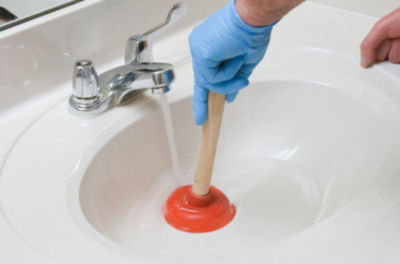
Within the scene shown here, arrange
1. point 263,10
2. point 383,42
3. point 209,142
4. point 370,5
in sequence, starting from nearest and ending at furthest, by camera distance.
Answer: point 263,10, point 209,142, point 383,42, point 370,5

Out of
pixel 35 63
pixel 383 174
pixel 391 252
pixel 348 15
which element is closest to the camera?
pixel 391 252

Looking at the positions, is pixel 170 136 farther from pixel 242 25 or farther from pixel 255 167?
pixel 242 25

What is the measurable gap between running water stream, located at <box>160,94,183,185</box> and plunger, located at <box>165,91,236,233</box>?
3 cm

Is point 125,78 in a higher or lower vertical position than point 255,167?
higher

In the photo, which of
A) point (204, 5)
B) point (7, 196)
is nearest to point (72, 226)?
point (7, 196)

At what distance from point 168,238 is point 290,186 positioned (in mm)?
202

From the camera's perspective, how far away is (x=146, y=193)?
709 mm

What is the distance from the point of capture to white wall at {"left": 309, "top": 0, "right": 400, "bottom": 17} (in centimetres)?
87

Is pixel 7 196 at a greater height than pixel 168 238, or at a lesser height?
greater

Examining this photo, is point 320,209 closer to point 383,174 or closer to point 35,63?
point 383,174

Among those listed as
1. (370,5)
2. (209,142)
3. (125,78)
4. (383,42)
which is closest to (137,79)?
(125,78)

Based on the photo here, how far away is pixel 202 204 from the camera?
0.68 metres

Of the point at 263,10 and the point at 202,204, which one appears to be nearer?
the point at 263,10

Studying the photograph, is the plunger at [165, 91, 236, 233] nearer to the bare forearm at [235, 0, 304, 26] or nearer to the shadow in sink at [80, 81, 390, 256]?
the shadow in sink at [80, 81, 390, 256]
